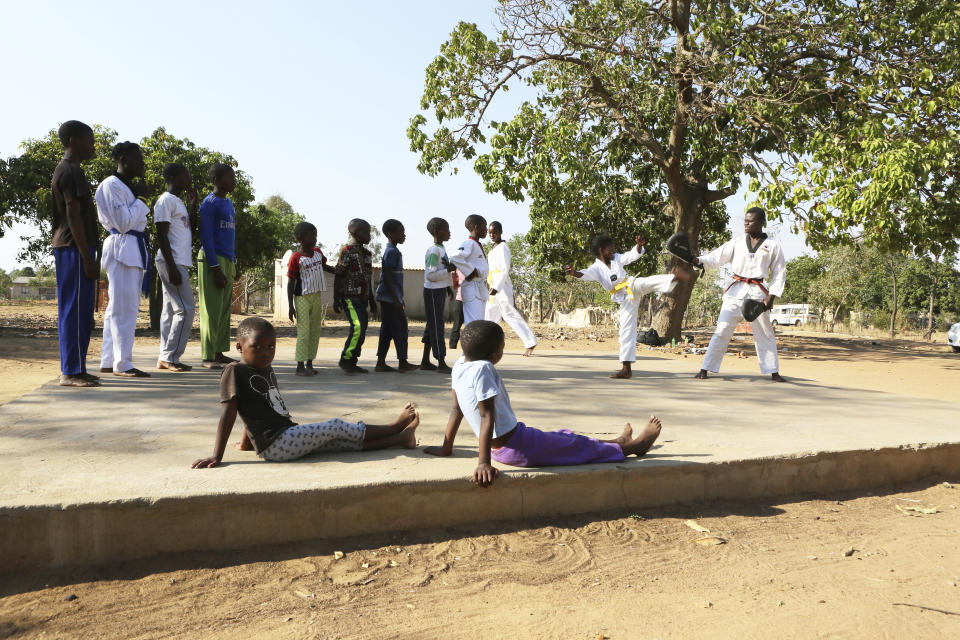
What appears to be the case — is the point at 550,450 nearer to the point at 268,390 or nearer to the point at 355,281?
the point at 268,390

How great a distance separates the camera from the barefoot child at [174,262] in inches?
214

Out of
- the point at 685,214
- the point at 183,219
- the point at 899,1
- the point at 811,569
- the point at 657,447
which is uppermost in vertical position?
the point at 899,1

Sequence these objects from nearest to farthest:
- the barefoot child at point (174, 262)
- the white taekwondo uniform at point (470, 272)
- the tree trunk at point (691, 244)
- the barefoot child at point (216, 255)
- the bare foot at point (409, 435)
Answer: the bare foot at point (409, 435)
the barefoot child at point (174, 262)
the barefoot child at point (216, 255)
the white taekwondo uniform at point (470, 272)
the tree trunk at point (691, 244)

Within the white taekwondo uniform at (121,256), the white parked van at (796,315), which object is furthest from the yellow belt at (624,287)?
the white parked van at (796,315)

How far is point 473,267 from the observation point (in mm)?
6719

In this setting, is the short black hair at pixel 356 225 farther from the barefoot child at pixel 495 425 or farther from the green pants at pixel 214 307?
the barefoot child at pixel 495 425

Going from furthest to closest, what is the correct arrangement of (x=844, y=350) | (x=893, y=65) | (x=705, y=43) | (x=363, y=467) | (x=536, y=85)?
(x=844, y=350), (x=536, y=85), (x=705, y=43), (x=893, y=65), (x=363, y=467)

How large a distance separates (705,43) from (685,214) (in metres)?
3.65

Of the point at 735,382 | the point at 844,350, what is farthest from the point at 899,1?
the point at 735,382

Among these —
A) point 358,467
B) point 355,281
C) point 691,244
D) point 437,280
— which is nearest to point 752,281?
point 437,280

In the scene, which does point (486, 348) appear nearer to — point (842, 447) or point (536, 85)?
point (842, 447)

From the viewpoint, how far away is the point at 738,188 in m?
13.1

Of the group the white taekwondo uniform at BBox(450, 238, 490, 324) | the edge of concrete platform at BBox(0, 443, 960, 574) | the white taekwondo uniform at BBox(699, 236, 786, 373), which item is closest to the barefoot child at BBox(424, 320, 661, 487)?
the edge of concrete platform at BBox(0, 443, 960, 574)

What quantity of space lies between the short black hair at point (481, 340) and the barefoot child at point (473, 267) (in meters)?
3.74
